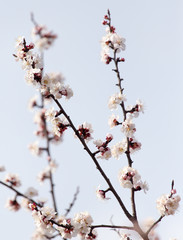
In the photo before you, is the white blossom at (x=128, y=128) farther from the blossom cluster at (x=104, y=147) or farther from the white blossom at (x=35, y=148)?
the white blossom at (x=35, y=148)

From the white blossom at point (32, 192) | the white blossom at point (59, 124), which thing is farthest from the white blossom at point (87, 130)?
the white blossom at point (32, 192)

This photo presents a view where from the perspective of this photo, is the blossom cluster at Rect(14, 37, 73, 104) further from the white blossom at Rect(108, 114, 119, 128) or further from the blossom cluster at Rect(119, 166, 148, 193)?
the blossom cluster at Rect(119, 166, 148, 193)

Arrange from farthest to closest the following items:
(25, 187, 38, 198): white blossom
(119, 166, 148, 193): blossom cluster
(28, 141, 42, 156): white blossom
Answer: (28, 141, 42, 156): white blossom < (25, 187, 38, 198): white blossom < (119, 166, 148, 193): blossom cluster

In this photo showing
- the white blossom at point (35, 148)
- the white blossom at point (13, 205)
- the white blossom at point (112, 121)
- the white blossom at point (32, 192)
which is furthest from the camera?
the white blossom at point (35, 148)

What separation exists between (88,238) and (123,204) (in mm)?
805

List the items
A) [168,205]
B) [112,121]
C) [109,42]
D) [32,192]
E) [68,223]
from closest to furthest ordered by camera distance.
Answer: [168,205], [68,223], [112,121], [109,42], [32,192]

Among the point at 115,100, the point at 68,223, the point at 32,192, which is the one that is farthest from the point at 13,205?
the point at 115,100

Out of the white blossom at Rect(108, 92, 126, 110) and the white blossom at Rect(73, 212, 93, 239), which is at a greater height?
the white blossom at Rect(108, 92, 126, 110)

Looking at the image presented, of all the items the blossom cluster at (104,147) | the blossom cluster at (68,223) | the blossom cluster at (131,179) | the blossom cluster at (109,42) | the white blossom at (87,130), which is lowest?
the blossom cluster at (68,223)

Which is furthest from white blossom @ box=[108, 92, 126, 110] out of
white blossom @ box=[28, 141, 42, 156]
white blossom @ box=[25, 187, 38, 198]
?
white blossom @ box=[28, 141, 42, 156]

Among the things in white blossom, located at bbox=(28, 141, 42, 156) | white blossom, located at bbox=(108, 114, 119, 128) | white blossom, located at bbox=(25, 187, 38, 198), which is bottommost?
Result: white blossom, located at bbox=(108, 114, 119, 128)

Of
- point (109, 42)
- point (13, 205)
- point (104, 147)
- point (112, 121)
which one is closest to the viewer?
point (104, 147)

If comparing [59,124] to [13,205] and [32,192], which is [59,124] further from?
[32,192]

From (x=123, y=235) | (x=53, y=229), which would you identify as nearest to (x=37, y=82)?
(x=53, y=229)
